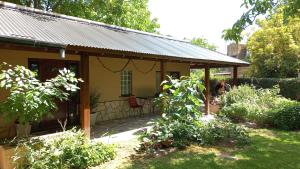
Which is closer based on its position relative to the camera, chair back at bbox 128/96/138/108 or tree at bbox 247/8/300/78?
chair back at bbox 128/96/138/108

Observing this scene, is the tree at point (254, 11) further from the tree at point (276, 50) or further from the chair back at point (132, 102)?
the tree at point (276, 50)

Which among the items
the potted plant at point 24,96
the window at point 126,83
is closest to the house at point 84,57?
the window at point 126,83

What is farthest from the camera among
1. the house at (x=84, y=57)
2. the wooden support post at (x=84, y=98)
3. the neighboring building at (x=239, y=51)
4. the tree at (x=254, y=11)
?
the neighboring building at (x=239, y=51)

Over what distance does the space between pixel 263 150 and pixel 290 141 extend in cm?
163

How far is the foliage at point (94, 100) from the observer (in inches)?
434

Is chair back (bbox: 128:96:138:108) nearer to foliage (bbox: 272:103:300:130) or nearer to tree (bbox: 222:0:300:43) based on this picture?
foliage (bbox: 272:103:300:130)

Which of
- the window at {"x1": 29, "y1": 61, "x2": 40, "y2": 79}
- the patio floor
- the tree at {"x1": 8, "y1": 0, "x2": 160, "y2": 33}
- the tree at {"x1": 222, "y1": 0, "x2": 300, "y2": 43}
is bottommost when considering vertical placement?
the patio floor

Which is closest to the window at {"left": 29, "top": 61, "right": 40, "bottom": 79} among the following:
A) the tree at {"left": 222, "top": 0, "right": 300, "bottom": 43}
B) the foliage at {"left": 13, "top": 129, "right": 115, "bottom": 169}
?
the foliage at {"left": 13, "top": 129, "right": 115, "bottom": 169}

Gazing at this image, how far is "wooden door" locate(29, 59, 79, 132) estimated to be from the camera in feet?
30.6

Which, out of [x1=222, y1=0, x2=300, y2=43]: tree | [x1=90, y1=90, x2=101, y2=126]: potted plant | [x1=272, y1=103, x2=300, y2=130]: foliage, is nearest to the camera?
[x1=222, y1=0, x2=300, y2=43]: tree

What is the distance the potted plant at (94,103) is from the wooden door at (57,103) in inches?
22.1

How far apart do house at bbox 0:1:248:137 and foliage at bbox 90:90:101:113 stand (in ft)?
0.70

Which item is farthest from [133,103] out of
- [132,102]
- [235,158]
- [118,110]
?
[235,158]

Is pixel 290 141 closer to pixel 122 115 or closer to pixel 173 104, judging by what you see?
pixel 173 104
